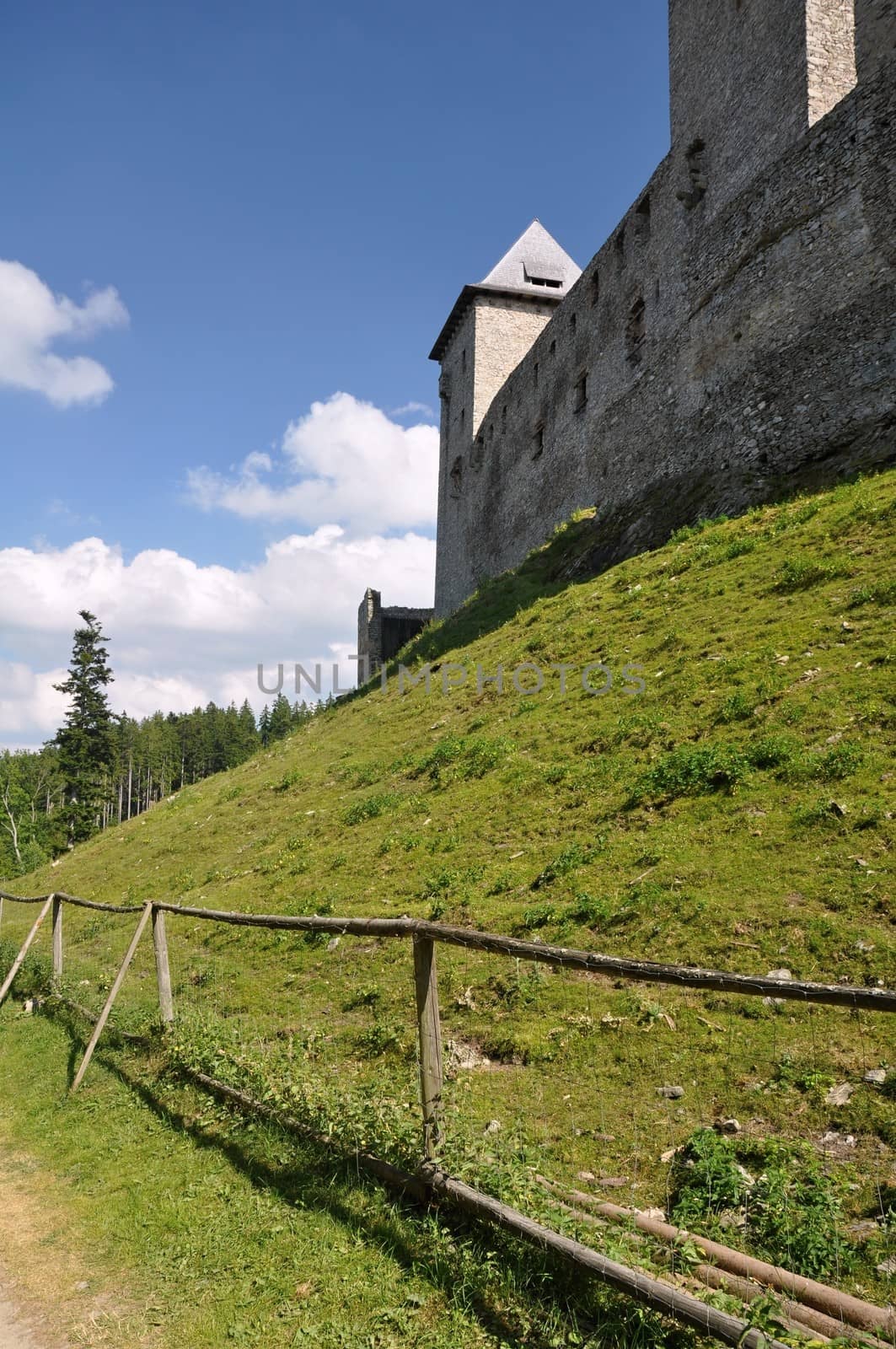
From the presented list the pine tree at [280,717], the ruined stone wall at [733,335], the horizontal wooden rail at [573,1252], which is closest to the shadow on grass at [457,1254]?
the horizontal wooden rail at [573,1252]

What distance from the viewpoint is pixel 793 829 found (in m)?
6.54

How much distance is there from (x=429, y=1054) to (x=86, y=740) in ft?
160

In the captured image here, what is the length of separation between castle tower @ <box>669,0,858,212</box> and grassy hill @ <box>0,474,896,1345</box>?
8.94 m

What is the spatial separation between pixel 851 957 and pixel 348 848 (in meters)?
7.35

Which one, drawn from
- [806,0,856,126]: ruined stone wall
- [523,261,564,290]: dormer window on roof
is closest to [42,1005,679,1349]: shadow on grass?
[806,0,856,126]: ruined stone wall

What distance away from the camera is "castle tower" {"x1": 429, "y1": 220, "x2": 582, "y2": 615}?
37719 millimetres

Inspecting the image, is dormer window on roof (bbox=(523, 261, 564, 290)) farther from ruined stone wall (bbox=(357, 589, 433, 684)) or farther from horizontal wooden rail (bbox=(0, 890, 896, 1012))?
horizontal wooden rail (bbox=(0, 890, 896, 1012))

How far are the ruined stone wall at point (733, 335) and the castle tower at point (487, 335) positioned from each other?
936 centimetres

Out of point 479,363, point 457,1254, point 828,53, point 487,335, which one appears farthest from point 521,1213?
point 487,335

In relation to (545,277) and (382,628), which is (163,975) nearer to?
(382,628)

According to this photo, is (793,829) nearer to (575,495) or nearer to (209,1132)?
(209,1132)

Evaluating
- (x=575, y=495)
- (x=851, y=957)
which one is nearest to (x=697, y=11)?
(x=575, y=495)

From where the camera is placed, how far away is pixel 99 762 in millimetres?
48500

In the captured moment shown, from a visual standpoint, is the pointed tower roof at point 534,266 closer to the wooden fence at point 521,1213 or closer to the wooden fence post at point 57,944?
the wooden fence post at point 57,944
